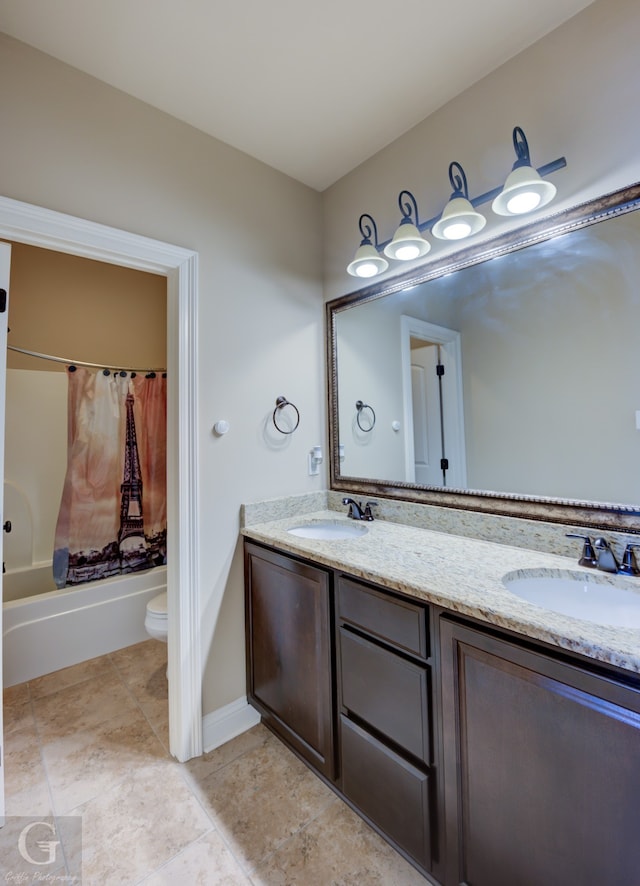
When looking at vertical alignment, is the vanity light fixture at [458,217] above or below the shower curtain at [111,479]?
above

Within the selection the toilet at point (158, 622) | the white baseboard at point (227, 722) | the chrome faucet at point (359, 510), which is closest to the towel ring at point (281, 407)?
the chrome faucet at point (359, 510)

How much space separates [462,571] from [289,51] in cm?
190

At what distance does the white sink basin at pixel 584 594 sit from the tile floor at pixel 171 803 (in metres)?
0.94

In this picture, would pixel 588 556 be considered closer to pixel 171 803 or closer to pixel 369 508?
pixel 369 508

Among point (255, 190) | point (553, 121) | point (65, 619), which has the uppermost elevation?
point (255, 190)

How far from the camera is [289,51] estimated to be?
1.39 m

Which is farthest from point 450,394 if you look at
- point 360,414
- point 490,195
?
point 490,195

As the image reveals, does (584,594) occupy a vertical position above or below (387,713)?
above

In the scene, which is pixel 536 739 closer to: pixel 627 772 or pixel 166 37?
pixel 627 772

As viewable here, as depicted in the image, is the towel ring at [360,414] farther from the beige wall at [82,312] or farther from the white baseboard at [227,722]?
the beige wall at [82,312]

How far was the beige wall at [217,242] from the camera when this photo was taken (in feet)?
4.51

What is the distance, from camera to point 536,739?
851mm

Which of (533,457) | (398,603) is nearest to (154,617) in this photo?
(398,603)

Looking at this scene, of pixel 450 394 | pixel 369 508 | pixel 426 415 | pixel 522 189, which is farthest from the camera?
pixel 369 508
